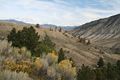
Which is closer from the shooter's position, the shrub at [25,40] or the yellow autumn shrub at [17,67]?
the yellow autumn shrub at [17,67]

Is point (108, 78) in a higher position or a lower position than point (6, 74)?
lower

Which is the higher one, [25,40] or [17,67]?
[25,40]

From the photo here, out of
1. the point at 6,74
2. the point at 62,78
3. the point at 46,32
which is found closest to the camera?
the point at 6,74

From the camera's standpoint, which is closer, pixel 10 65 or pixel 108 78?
pixel 10 65

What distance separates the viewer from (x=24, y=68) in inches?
1578

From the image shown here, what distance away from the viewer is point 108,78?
78312mm

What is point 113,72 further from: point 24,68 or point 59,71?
point 24,68

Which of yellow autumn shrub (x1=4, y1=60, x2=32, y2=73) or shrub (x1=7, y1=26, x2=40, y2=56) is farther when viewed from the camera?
shrub (x1=7, y1=26, x2=40, y2=56)

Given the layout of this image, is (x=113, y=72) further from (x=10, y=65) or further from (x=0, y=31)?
(x=0, y=31)

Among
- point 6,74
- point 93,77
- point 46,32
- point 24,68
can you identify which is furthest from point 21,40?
point 46,32

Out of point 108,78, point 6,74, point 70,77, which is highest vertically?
point 6,74

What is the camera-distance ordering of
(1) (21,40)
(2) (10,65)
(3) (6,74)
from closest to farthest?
1. (3) (6,74)
2. (2) (10,65)
3. (1) (21,40)

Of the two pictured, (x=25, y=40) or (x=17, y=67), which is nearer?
(x=17, y=67)

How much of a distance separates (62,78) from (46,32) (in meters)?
99.0
